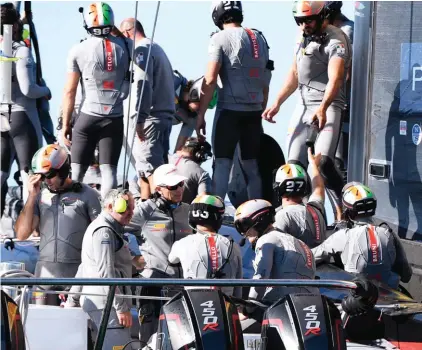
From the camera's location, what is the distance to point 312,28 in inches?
407

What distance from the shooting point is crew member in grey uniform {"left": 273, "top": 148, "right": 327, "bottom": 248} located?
948 cm

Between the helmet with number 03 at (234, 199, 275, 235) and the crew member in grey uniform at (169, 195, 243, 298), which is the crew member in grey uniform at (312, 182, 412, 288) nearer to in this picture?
the helmet with number 03 at (234, 199, 275, 235)

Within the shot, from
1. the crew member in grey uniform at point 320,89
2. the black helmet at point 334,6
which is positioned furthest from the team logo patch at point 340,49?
the black helmet at point 334,6

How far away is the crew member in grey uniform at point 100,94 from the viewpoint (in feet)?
34.6

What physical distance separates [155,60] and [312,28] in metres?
1.51

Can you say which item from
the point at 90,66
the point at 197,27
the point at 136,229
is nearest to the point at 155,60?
the point at 90,66

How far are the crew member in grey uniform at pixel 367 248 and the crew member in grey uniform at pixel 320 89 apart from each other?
45.9 inches

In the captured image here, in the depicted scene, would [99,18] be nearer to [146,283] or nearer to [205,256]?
[205,256]

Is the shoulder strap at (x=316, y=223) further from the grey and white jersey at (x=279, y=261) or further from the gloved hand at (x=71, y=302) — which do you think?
the gloved hand at (x=71, y=302)

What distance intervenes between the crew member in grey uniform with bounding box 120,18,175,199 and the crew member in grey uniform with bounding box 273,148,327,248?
154 cm

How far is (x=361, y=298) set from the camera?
22.0 ft

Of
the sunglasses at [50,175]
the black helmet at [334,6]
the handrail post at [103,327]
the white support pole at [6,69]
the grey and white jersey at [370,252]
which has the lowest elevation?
the grey and white jersey at [370,252]

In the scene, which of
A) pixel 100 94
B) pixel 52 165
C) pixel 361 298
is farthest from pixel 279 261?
pixel 100 94

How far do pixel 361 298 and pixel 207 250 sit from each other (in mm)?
1775
